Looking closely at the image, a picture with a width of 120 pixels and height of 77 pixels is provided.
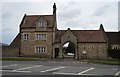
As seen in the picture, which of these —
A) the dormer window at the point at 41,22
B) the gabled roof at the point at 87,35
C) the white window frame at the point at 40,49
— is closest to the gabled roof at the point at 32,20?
the dormer window at the point at 41,22

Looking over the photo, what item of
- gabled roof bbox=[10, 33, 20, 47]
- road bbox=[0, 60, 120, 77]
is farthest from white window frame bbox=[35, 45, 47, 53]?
road bbox=[0, 60, 120, 77]

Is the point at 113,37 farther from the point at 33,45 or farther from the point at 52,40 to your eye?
the point at 33,45

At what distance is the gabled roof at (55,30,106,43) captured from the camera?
56.6m

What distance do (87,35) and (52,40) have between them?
323 inches

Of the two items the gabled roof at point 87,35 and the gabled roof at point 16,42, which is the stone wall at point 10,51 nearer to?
the gabled roof at point 16,42

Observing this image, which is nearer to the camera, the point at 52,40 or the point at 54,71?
the point at 54,71

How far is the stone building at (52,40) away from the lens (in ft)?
183

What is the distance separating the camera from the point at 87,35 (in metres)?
58.7

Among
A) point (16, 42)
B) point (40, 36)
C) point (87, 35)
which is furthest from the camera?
point (16, 42)

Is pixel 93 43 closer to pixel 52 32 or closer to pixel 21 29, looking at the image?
pixel 52 32

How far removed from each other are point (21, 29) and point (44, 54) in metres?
7.93

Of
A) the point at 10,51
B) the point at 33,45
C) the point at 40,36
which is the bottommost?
the point at 10,51

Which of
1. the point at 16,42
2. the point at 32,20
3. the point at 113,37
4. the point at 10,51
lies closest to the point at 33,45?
the point at 16,42

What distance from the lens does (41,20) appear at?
58.1m
